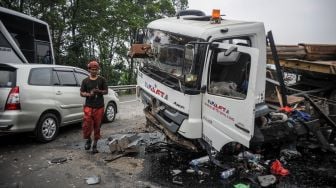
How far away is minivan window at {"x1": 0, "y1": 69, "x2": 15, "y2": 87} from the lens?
20.8 feet

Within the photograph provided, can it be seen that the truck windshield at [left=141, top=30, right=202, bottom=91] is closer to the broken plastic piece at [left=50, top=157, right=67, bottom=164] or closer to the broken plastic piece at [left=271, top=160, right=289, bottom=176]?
the broken plastic piece at [left=271, top=160, right=289, bottom=176]

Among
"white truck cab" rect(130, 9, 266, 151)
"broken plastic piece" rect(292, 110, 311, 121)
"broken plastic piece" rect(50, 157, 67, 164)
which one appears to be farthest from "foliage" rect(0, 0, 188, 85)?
"broken plastic piece" rect(292, 110, 311, 121)

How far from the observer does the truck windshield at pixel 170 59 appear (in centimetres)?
546

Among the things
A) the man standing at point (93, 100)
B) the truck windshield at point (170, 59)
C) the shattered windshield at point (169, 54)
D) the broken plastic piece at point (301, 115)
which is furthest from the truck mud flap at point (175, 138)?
the broken plastic piece at point (301, 115)

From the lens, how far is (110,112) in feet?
31.8

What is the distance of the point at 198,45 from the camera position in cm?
524

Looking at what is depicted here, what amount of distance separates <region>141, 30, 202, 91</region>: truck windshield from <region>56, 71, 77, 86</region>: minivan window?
2127mm

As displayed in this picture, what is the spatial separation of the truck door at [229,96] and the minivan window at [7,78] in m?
3.84

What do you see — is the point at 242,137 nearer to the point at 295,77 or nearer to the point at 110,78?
the point at 295,77

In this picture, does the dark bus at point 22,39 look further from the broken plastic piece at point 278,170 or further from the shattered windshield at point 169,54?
the broken plastic piece at point 278,170

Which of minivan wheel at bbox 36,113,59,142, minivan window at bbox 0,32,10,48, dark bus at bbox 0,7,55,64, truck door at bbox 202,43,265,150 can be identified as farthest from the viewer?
dark bus at bbox 0,7,55,64

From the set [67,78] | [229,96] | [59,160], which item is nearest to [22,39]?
[67,78]

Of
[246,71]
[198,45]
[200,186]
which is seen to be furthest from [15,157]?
[246,71]

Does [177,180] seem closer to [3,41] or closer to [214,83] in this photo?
[214,83]
